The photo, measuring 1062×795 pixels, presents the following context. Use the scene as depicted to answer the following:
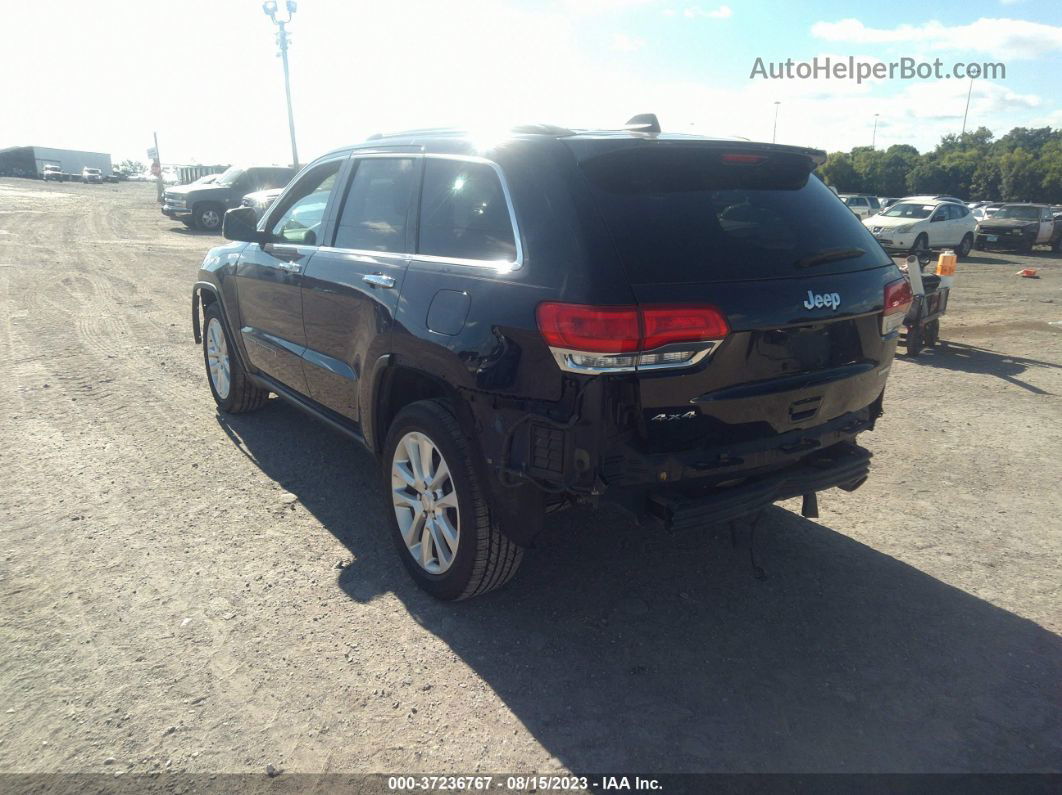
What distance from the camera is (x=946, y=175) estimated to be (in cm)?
5862

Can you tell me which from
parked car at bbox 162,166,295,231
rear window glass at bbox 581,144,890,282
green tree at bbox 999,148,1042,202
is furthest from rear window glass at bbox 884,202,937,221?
green tree at bbox 999,148,1042,202

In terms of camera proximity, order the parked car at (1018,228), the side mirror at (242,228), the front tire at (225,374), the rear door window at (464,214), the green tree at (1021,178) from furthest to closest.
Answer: the green tree at (1021,178), the parked car at (1018,228), the front tire at (225,374), the side mirror at (242,228), the rear door window at (464,214)

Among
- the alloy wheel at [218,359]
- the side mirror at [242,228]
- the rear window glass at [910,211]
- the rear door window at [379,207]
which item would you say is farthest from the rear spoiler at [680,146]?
the rear window glass at [910,211]

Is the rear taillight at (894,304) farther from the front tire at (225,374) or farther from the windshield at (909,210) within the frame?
the windshield at (909,210)

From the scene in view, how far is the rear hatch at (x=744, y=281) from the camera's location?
2.68 m

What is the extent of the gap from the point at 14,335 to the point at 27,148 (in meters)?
93.2

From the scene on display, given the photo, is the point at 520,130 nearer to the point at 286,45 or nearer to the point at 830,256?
the point at 830,256

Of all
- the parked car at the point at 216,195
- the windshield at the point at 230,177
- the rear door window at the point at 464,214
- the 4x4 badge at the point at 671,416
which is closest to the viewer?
the 4x4 badge at the point at 671,416

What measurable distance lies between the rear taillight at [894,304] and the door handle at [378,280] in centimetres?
218

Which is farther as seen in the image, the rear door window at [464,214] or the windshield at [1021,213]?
the windshield at [1021,213]

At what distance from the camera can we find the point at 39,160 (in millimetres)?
82875

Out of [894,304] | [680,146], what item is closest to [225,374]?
[680,146]

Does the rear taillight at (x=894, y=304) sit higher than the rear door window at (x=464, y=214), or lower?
lower

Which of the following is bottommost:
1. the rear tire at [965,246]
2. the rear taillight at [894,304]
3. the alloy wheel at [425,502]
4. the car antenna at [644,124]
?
the rear tire at [965,246]
